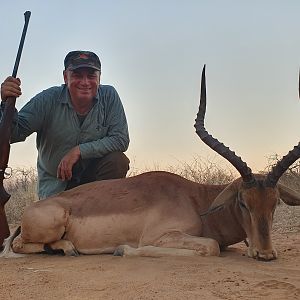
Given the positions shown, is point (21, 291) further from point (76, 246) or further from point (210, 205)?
point (210, 205)

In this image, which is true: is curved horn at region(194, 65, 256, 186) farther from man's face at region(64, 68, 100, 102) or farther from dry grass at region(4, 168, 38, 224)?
dry grass at region(4, 168, 38, 224)

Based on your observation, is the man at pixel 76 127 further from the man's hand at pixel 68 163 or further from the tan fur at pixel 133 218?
the tan fur at pixel 133 218

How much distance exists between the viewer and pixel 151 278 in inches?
150

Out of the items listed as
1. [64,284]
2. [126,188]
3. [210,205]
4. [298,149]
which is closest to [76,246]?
[126,188]

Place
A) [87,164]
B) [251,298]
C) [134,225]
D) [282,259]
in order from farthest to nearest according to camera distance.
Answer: [87,164] → [134,225] → [282,259] → [251,298]

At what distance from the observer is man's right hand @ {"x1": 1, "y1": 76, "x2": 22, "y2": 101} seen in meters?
6.09

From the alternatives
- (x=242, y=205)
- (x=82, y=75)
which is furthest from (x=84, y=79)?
(x=242, y=205)

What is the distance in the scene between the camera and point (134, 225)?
5.39 m

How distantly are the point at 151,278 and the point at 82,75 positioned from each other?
3.69m

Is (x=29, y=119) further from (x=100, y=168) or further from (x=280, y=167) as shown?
(x=280, y=167)

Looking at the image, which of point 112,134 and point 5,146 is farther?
point 112,134

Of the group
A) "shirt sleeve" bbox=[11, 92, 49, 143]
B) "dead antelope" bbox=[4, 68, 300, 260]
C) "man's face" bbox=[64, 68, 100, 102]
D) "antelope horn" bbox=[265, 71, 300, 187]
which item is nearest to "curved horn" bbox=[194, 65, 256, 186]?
"dead antelope" bbox=[4, 68, 300, 260]

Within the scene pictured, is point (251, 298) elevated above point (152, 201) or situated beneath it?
situated beneath

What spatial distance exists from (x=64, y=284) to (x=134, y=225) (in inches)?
66.8
